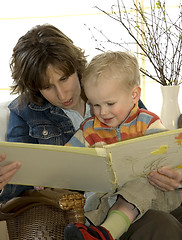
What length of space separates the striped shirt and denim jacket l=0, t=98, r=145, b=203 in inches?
5.9

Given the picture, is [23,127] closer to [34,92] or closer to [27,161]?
[34,92]

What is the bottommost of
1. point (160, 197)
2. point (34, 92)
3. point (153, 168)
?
point (160, 197)

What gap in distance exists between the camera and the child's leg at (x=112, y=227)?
143cm

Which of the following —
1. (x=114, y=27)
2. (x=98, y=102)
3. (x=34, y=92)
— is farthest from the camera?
(x=114, y=27)

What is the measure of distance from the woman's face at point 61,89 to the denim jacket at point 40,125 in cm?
7

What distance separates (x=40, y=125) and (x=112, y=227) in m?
0.68

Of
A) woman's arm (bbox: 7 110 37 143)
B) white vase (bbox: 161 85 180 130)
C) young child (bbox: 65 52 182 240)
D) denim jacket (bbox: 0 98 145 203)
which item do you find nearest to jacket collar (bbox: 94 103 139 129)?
young child (bbox: 65 52 182 240)

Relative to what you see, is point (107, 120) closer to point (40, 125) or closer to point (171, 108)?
point (40, 125)

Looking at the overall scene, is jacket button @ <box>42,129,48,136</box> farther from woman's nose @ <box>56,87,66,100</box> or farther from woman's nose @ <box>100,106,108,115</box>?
woman's nose @ <box>100,106,108,115</box>

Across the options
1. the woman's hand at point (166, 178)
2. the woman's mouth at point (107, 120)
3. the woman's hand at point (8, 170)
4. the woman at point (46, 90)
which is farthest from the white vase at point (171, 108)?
the woman's hand at point (8, 170)

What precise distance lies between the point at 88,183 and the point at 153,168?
25cm

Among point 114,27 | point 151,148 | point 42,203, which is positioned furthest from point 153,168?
point 114,27

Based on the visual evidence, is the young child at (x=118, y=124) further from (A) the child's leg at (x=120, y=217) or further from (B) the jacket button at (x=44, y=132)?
(B) the jacket button at (x=44, y=132)

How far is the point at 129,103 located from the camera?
1.84 m
